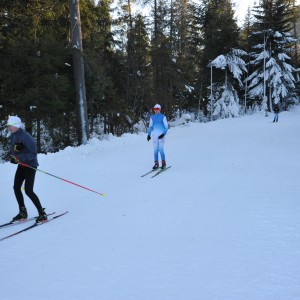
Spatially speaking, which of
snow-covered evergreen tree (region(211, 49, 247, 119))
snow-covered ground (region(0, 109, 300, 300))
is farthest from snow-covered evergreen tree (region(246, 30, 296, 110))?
snow-covered ground (region(0, 109, 300, 300))

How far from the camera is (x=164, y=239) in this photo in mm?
4832

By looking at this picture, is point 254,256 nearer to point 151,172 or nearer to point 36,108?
point 151,172

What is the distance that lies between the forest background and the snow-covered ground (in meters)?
7.91

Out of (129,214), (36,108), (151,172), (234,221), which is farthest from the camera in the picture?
(36,108)

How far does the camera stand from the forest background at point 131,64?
53.1ft

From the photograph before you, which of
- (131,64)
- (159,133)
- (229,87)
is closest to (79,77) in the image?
(159,133)

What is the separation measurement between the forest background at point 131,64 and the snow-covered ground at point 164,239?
7912mm

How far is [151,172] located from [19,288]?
22.0ft

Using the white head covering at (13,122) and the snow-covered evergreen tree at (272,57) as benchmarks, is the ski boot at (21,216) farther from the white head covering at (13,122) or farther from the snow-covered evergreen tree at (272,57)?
the snow-covered evergreen tree at (272,57)

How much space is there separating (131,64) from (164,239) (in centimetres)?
2336

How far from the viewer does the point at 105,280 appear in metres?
3.73

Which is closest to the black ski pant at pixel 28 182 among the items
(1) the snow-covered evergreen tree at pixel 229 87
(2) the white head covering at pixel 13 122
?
(2) the white head covering at pixel 13 122

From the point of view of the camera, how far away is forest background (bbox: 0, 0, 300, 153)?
53.1 feet

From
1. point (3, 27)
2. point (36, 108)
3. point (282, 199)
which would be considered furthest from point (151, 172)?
point (3, 27)
